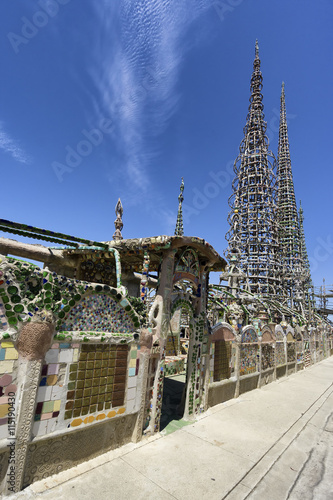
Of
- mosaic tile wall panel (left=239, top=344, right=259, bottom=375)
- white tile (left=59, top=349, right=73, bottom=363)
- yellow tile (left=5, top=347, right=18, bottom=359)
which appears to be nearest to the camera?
yellow tile (left=5, top=347, right=18, bottom=359)

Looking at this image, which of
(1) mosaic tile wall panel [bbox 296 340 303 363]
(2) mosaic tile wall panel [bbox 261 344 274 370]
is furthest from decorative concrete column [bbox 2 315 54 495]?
(1) mosaic tile wall panel [bbox 296 340 303 363]

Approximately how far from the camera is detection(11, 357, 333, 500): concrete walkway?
4.57m

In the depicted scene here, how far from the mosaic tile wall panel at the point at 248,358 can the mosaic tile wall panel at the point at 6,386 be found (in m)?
8.78

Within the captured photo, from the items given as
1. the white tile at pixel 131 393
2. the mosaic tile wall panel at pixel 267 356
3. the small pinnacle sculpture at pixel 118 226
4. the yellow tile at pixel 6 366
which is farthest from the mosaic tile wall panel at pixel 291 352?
the yellow tile at pixel 6 366

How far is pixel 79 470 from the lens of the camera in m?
4.85

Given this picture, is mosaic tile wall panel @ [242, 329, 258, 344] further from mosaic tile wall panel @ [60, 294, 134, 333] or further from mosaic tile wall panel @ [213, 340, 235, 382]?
mosaic tile wall panel @ [60, 294, 134, 333]

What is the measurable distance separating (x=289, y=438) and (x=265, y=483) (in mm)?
2568

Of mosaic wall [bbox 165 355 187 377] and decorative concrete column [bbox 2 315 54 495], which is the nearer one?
decorative concrete column [bbox 2 315 54 495]

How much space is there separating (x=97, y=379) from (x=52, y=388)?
3.07 ft

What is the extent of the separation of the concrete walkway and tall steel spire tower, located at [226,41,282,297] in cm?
3018

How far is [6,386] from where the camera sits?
3973 millimetres

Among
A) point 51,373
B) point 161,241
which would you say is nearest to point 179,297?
point 161,241

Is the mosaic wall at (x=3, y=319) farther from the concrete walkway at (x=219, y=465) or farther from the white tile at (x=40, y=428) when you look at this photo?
the concrete walkway at (x=219, y=465)

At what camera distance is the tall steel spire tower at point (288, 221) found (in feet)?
153
